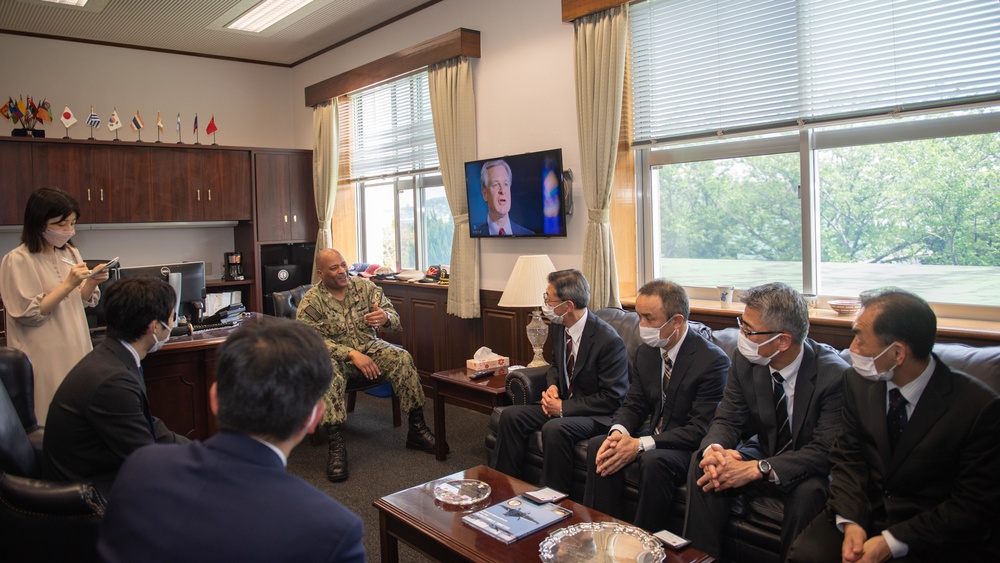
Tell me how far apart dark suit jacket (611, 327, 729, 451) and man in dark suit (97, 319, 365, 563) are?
2.00 metres

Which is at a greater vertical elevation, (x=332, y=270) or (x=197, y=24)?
(x=197, y=24)

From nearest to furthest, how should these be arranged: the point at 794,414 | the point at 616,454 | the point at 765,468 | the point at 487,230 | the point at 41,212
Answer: the point at 765,468
the point at 794,414
the point at 616,454
the point at 41,212
the point at 487,230

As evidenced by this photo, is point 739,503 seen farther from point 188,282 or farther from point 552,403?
point 188,282

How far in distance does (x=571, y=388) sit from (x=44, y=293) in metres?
2.64

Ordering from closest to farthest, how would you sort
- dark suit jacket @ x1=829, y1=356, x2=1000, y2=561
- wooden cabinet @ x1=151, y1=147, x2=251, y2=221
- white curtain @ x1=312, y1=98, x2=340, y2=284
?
1. dark suit jacket @ x1=829, y1=356, x2=1000, y2=561
2. wooden cabinet @ x1=151, y1=147, x2=251, y2=221
3. white curtain @ x1=312, y1=98, x2=340, y2=284

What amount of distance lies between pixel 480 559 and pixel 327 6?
5200 mm

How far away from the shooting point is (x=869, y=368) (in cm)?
214

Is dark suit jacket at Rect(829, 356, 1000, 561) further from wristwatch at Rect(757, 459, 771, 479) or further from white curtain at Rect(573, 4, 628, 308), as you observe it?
white curtain at Rect(573, 4, 628, 308)

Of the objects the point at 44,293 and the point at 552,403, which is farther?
the point at 552,403

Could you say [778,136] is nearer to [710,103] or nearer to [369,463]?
[710,103]

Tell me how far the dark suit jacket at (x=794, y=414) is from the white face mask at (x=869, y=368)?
1.07ft

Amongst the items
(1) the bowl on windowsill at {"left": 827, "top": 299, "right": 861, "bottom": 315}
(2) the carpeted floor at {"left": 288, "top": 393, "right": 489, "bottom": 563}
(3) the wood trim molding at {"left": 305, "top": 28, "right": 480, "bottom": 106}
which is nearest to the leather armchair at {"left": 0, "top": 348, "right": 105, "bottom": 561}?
(2) the carpeted floor at {"left": 288, "top": 393, "right": 489, "bottom": 563}

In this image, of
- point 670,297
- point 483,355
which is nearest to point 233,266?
point 483,355

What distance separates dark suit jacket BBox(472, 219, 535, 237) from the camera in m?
4.95
